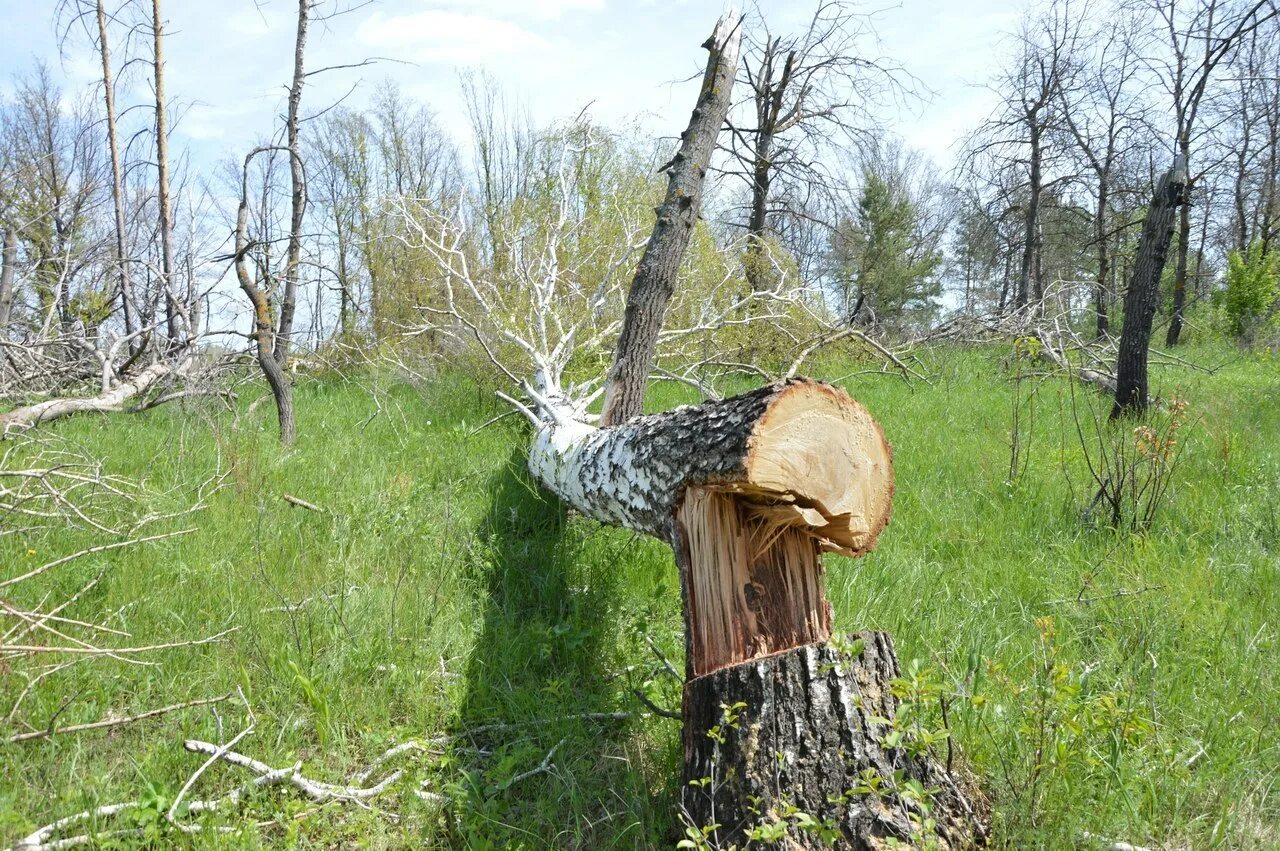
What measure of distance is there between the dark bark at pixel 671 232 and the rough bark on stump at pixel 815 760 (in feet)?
8.76

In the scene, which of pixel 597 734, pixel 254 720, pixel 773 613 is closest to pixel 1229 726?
pixel 773 613

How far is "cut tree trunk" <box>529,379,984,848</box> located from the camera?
1819 mm

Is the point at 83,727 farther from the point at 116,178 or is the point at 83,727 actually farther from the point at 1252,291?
the point at 1252,291

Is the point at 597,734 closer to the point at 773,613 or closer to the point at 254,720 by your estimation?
the point at 773,613

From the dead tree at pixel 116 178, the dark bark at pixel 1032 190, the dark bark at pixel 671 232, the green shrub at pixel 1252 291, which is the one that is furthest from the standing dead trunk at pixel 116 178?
the green shrub at pixel 1252 291

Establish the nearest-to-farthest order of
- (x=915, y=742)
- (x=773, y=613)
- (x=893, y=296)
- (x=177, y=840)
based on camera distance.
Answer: (x=915, y=742), (x=177, y=840), (x=773, y=613), (x=893, y=296)

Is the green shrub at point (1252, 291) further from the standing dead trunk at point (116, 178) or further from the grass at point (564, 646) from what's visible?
the standing dead trunk at point (116, 178)

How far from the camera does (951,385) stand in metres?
8.31

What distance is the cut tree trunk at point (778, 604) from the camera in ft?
5.97

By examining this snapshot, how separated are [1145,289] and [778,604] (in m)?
6.46

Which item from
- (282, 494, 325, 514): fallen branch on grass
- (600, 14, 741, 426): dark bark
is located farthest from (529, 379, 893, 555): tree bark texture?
(282, 494, 325, 514): fallen branch on grass

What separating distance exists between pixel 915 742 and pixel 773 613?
58 cm

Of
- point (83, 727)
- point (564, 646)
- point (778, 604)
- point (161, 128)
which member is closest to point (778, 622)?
point (778, 604)

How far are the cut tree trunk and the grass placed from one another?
0.28 metres
